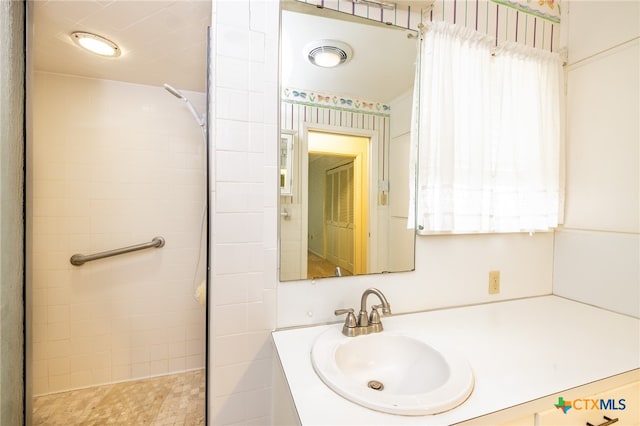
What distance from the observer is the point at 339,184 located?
3.32ft

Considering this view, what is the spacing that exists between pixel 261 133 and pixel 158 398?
1776mm

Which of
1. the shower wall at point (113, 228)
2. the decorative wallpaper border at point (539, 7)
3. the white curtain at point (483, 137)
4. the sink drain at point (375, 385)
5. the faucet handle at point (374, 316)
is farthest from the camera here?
the shower wall at point (113, 228)

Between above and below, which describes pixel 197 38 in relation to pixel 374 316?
above

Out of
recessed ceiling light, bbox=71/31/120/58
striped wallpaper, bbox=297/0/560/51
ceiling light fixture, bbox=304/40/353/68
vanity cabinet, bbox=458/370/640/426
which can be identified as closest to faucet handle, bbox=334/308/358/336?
vanity cabinet, bbox=458/370/640/426

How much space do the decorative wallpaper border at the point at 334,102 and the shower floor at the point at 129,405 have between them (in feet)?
5.81

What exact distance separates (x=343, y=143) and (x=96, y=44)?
1.38 m

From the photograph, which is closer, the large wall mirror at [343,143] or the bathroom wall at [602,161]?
the large wall mirror at [343,143]

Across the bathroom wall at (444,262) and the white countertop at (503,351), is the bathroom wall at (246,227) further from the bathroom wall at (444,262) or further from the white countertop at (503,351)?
the white countertop at (503,351)

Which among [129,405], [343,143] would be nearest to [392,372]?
[343,143]

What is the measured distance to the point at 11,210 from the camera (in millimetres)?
890

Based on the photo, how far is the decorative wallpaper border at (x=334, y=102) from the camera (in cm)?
95

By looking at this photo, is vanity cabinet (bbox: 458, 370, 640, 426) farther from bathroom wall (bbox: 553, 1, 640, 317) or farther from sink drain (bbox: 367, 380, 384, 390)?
bathroom wall (bbox: 553, 1, 640, 317)

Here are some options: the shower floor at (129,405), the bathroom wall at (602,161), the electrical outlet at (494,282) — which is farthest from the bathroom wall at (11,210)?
the bathroom wall at (602,161)

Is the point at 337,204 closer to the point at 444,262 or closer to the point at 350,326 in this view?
the point at 350,326
